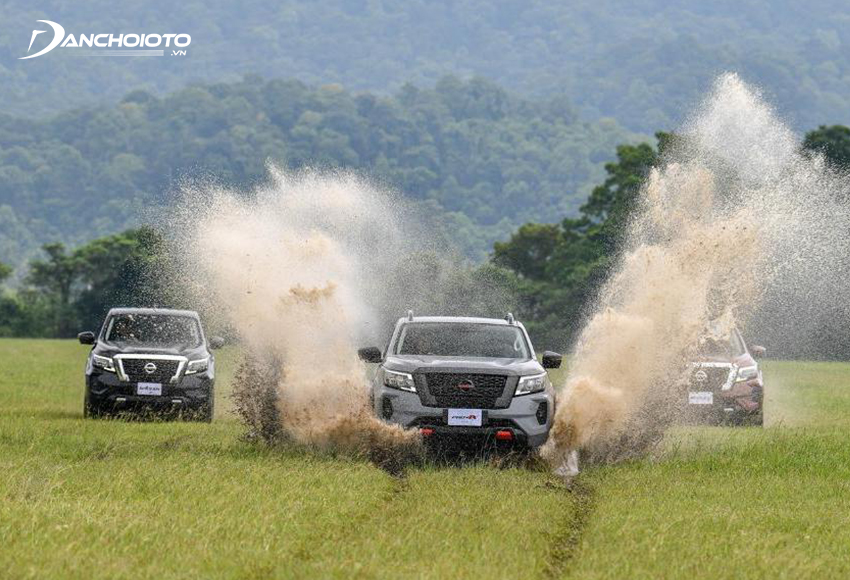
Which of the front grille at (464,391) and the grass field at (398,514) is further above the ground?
the front grille at (464,391)

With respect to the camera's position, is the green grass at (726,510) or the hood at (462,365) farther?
the hood at (462,365)

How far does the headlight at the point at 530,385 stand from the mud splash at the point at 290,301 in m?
1.20

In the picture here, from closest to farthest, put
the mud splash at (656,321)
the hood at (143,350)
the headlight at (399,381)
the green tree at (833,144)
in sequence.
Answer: the headlight at (399,381) < the mud splash at (656,321) < the hood at (143,350) < the green tree at (833,144)

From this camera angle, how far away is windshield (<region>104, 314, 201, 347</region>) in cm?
2434

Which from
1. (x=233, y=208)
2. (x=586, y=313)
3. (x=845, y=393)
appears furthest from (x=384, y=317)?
(x=233, y=208)

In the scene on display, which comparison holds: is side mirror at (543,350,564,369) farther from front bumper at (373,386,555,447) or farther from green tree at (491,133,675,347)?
green tree at (491,133,675,347)

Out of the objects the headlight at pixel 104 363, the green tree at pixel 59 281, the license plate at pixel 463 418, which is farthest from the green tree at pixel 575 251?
the license plate at pixel 463 418

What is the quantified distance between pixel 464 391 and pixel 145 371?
760cm

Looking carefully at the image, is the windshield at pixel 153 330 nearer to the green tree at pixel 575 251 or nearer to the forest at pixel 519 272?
the forest at pixel 519 272

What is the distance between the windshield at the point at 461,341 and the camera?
1845 centimetres

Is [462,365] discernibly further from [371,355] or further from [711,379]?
[711,379]

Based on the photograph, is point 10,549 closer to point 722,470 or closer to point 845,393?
point 722,470

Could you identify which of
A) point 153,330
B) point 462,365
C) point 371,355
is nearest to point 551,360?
point 462,365

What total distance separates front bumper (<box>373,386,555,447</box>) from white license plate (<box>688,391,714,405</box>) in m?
7.50
